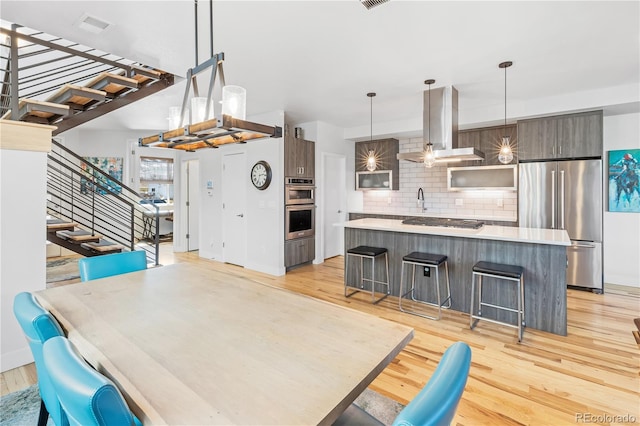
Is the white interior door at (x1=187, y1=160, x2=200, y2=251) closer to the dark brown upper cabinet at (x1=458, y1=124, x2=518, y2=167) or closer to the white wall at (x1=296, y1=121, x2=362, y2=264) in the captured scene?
the white wall at (x1=296, y1=121, x2=362, y2=264)

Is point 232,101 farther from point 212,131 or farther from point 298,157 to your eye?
point 298,157

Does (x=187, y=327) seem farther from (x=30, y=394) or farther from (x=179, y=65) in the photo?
(x=179, y=65)

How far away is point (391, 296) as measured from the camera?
405cm

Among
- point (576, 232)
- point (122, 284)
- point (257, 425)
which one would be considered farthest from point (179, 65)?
point (576, 232)

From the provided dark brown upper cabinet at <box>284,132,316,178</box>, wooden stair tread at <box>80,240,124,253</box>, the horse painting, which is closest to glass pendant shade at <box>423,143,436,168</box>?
dark brown upper cabinet at <box>284,132,316,178</box>

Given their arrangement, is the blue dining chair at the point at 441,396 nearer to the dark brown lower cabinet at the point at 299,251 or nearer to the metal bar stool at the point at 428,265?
the metal bar stool at the point at 428,265

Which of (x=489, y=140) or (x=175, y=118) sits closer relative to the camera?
(x=175, y=118)

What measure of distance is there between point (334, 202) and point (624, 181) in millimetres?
4385

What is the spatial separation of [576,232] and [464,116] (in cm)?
229

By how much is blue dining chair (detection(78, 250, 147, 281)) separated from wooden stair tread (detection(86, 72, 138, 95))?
5.98 feet

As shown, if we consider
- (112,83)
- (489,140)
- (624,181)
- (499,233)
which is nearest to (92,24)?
(112,83)

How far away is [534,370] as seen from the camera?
2.39 metres

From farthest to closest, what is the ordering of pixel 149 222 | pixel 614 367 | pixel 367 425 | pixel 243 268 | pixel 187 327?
pixel 149 222 → pixel 243 268 → pixel 614 367 → pixel 187 327 → pixel 367 425

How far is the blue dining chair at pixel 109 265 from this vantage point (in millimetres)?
2295
